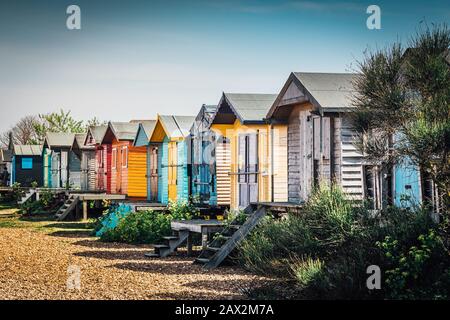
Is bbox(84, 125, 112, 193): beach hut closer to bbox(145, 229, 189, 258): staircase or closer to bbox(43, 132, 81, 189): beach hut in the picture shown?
bbox(43, 132, 81, 189): beach hut

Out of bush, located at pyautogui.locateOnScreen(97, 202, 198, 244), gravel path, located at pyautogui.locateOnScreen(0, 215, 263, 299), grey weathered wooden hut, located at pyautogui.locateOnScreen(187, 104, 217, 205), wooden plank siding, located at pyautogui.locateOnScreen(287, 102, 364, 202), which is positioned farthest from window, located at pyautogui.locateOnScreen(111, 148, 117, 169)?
wooden plank siding, located at pyautogui.locateOnScreen(287, 102, 364, 202)

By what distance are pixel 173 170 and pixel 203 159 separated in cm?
291

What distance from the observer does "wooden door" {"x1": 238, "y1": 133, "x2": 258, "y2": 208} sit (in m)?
21.3

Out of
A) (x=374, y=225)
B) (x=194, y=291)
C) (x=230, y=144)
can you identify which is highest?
(x=230, y=144)

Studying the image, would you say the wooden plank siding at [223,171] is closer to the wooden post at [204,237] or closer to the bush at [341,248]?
the wooden post at [204,237]

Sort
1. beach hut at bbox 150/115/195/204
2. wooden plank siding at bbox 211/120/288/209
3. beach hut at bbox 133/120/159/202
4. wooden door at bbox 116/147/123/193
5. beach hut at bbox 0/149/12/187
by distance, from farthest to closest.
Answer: beach hut at bbox 0/149/12/187 < wooden door at bbox 116/147/123/193 < beach hut at bbox 133/120/159/202 < beach hut at bbox 150/115/195/204 < wooden plank siding at bbox 211/120/288/209

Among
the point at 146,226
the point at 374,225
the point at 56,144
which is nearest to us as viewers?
the point at 374,225

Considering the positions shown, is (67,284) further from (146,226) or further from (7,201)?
(7,201)

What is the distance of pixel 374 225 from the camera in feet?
40.1

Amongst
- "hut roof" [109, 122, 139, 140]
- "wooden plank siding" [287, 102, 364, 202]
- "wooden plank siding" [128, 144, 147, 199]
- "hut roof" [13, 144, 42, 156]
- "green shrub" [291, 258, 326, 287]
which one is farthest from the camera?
"hut roof" [13, 144, 42, 156]

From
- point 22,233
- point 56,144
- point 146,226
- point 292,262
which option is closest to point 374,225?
point 292,262

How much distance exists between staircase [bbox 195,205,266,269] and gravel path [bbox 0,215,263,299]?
0.99 feet
